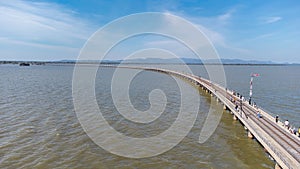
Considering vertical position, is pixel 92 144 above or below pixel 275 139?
below

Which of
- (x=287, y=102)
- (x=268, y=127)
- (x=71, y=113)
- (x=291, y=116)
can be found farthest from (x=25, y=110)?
(x=287, y=102)

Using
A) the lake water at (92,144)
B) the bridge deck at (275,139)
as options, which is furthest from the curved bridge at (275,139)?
the lake water at (92,144)

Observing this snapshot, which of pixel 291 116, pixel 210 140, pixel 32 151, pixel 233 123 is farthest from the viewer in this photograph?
pixel 291 116

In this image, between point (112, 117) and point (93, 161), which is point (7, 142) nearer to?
point (93, 161)

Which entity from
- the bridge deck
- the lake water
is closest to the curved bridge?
the bridge deck

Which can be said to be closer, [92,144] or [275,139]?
[275,139]

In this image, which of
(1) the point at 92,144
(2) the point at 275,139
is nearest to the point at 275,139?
(2) the point at 275,139

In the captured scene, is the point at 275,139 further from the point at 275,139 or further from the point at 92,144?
the point at 92,144

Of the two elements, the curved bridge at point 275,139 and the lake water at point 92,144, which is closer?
the curved bridge at point 275,139

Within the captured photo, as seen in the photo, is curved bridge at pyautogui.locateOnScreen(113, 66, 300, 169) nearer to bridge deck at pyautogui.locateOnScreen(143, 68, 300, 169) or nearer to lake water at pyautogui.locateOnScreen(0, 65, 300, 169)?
bridge deck at pyautogui.locateOnScreen(143, 68, 300, 169)

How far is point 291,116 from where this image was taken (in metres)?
34.5

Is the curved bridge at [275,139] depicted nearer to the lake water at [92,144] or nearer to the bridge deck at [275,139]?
the bridge deck at [275,139]

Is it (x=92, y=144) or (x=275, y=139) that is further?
(x=92, y=144)

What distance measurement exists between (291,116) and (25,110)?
38316 mm
